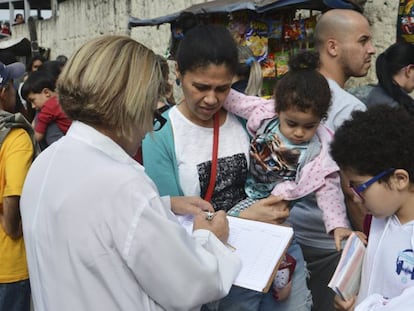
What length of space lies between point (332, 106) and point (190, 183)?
40.0 inches

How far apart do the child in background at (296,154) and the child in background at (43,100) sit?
8.20 ft

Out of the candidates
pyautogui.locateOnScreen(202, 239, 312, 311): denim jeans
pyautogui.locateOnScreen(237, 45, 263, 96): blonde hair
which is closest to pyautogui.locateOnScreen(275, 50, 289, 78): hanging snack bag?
pyautogui.locateOnScreen(237, 45, 263, 96): blonde hair

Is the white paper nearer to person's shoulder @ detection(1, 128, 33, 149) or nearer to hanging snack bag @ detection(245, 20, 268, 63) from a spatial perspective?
person's shoulder @ detection(1, 128, 33, 149)

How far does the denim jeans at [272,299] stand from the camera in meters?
2.28

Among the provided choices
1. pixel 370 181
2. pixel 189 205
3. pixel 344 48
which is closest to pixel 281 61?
pixel 344 48

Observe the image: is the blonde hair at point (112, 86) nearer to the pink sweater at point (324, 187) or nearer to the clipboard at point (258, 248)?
the clipboard at point (258, 248)

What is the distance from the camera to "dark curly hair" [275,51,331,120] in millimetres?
2336

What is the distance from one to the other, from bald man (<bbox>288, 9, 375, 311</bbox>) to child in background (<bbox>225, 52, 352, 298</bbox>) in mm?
290

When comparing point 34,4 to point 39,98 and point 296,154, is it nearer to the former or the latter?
point 39,98

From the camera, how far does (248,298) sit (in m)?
2.28

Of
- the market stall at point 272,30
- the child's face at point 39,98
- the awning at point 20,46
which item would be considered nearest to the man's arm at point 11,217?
the child's face at point 39,98

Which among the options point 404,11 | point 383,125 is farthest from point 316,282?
point 404,11

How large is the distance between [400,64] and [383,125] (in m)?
2.44

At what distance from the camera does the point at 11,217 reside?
8.96 feet
